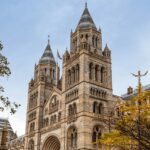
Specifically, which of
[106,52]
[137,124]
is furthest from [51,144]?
[137,124]

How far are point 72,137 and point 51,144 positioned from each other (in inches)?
314

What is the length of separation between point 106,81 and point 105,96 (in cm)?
280

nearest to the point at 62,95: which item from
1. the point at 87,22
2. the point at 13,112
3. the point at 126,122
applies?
the point at 87,22

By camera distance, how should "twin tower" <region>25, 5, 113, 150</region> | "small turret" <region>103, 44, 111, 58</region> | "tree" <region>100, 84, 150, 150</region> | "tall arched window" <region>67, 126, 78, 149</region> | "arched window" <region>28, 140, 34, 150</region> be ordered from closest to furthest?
"tree" <region>100, 84, 150, 150</region>, "twin tower" <region>25, 5, 113, 150</region>, "tall arched window" <region>67, 126, 78, 149</region>, "small turret" <region>103, 44, 111, 58</region>, "arched window" <region>28, 140, 34, 150</region>

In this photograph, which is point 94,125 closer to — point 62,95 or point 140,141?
point 62,95

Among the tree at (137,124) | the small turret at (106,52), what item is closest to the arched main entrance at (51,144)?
the small turret at (106,52)

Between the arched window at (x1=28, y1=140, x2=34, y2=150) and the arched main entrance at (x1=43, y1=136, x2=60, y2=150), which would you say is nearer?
the arched main entrance at (x1=43, y1=136, x2=60, y2=150)

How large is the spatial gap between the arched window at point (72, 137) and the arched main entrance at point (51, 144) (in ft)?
19.8

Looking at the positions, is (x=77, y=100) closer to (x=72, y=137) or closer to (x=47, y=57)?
(x=72, y=137)

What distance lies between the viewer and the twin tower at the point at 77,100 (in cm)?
5141

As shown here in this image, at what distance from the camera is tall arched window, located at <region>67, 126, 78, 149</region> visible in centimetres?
5203

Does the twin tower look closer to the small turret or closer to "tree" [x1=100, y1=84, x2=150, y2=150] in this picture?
the small turret

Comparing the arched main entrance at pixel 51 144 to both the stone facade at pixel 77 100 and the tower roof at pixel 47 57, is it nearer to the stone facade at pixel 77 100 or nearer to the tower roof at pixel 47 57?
the stone facade at pixel 77 100

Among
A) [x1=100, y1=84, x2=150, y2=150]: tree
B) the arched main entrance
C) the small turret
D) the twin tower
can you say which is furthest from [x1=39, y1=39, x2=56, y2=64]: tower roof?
[x1=100, y1=84, x2=150, y2=150]: tree
